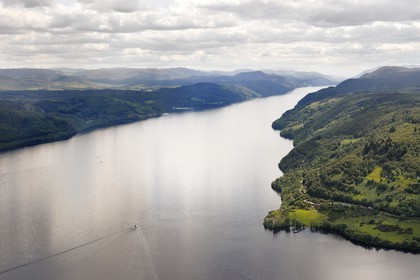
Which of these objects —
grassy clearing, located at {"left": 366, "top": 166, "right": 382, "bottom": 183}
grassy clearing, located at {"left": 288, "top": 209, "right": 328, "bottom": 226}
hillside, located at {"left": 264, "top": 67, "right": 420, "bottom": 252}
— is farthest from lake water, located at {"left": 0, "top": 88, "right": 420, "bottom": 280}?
grassy clearing, located at {"left": 366, "top": 166, "right": 382, "bottom": 183}

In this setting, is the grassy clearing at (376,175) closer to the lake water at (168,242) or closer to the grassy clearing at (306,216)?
the grassy clearing at (306,216)

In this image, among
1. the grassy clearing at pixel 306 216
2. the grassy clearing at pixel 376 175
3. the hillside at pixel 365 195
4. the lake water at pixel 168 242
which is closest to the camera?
the lake water at pixel 168 242

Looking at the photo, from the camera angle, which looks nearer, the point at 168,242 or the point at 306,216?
the point at 168,242

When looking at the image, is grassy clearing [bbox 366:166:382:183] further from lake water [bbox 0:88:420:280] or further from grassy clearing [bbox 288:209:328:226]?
lake water [bbox 0:88:420:280]

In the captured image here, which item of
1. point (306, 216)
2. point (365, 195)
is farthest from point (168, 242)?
point (365, 195)

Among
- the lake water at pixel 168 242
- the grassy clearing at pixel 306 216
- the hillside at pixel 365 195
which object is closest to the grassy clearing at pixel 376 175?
the hillside at pixel 365 195

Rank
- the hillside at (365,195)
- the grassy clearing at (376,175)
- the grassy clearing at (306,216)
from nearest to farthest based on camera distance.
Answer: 1. the hillside at (365,195)
2. the grassy clearing at (306,216)
3. the grassy clearing at (376,175)

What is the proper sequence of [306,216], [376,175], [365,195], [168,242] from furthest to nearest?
[376,175], [365,195], [306,216], [168,242]

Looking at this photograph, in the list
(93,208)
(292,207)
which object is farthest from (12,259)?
(292,207)

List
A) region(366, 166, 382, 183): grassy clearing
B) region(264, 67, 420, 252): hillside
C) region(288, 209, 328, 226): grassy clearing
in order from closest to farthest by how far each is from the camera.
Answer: region(264, 67, 420, 252): hillside
region(288, 209, 328, 226): grassy clearing
region(366, 166, 382, 183): grassy clearing

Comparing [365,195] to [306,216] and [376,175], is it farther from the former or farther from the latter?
[306,216]

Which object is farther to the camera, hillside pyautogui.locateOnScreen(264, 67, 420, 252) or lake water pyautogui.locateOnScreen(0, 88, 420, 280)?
hillside pyautogui.locateOnScreen(264, 67, 420, 252)

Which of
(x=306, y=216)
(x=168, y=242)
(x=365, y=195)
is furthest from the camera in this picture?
(x=365, y=195)
